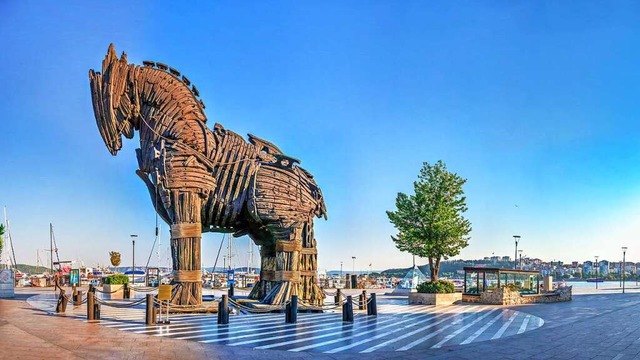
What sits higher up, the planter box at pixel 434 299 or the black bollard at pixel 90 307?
the black bollard at pixel 90 307

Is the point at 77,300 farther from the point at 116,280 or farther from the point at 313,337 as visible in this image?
the point at 313,337

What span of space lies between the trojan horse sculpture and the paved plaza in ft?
9.20

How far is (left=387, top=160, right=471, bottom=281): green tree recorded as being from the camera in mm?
35406

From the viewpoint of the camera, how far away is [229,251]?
5556 centimetres

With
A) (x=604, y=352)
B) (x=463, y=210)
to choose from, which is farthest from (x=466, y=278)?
(x=604, y=352)

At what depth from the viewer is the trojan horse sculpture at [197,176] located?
20.7 metres

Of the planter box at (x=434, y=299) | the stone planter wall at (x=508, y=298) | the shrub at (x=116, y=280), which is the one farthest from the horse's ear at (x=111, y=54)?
the stone planter wall at (x=508, y=298)

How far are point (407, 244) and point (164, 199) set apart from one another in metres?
20.6

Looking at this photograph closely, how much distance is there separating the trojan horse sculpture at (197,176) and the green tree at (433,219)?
43.2 feet

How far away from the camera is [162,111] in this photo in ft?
70.0

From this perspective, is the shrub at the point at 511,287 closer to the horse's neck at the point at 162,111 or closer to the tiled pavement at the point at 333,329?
the tiled pavement at the point at 333,329

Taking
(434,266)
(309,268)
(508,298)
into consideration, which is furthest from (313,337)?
(434,266)

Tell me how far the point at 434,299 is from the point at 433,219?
6.73 metres

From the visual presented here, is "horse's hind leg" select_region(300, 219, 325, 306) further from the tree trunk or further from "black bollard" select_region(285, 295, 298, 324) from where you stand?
the tree trunk
